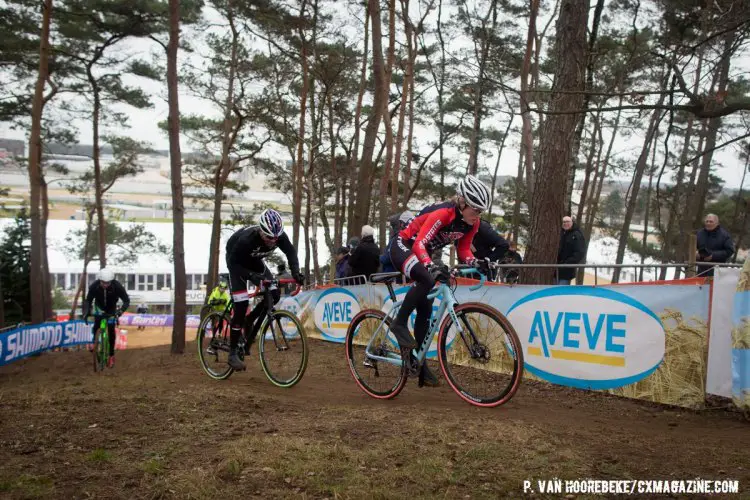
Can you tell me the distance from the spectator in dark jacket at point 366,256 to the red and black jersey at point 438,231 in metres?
5.29

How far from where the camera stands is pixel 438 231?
5.84 meters

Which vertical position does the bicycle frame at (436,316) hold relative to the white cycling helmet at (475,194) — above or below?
below

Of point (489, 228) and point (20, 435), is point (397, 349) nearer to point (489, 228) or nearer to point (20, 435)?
point (489, 228)

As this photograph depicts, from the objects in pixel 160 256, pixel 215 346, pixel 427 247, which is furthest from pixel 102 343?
pixel 160 256

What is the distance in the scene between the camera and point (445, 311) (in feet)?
19.5

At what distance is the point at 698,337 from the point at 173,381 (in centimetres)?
644

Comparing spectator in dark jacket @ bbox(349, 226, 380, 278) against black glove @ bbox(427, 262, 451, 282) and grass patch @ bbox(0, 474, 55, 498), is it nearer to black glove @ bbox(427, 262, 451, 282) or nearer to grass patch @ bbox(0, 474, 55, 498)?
black glove @ bbox(427, 262, 451, 282)

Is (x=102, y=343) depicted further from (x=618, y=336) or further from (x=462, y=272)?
(x=618, y=336)

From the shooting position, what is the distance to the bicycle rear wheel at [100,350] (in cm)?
1195

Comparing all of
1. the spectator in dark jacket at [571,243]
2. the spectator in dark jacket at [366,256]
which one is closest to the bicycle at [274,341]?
the spectator in dark jacket at [366,256]

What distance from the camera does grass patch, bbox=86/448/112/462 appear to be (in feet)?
13.0

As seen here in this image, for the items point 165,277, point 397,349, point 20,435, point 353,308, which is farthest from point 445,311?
point 165,277

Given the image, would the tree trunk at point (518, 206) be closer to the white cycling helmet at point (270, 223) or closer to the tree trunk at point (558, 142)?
the tree trunk at point (558, 142)

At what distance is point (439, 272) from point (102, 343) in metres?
8.91
